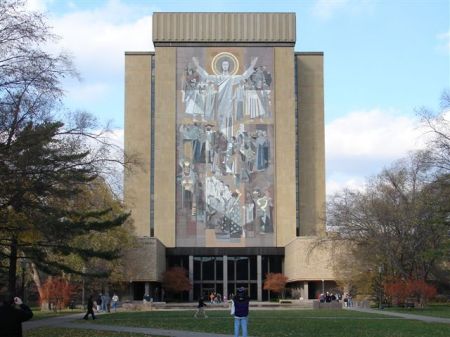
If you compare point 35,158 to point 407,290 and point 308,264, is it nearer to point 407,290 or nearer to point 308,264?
point 407,290

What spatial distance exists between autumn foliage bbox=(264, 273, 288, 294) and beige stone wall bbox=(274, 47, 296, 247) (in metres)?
4.91

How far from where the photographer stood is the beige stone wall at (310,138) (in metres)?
103

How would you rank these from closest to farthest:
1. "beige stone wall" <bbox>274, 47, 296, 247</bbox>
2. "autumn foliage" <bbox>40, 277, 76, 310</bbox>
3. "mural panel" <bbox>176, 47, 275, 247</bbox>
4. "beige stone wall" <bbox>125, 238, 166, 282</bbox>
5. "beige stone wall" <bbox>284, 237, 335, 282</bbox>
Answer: "autumn foliage" <bbox>40, 277, 76, 310</bbox>
"beige stone wall" <bbox>125, 238, 166, 282</bbox>
"beige stone wall" <bbox>284, 237, 335, 282</bbox>
"mural panel" <bbox>176, 47, 275, 247</bbox>
"beige stone wall" <bbox>274, 47, 296, 247</bbox>

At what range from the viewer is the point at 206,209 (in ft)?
326

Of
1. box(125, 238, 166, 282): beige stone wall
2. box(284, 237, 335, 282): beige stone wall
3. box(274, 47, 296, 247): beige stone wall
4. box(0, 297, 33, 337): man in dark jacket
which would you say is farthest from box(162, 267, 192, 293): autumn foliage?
box(0, 297, 33, 337): man in dark jacket

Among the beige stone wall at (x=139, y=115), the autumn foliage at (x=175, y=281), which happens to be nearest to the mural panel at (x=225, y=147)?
the beige stone wall at (x=139, y=115)

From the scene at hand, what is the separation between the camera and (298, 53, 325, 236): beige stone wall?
103188 millimetres

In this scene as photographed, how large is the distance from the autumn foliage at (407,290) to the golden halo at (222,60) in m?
50.5

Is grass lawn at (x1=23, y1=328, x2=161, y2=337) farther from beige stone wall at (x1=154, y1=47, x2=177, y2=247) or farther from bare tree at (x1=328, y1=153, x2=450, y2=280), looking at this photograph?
Answer: beige stone wall at (x1=154, y1=47, x2=177, y2=247)

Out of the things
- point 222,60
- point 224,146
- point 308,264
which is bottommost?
point 308,264

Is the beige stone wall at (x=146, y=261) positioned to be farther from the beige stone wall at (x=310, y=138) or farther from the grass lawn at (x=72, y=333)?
the grass lawn at (x=72, y=333)

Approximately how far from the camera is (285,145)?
10181cm

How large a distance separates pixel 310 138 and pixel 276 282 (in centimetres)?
2214

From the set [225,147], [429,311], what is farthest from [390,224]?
[225,147]
